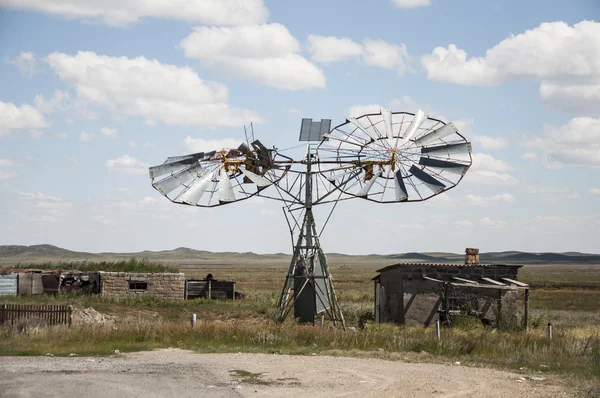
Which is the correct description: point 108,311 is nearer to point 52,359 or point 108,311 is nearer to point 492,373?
point 52,359

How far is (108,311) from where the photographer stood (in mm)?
34562

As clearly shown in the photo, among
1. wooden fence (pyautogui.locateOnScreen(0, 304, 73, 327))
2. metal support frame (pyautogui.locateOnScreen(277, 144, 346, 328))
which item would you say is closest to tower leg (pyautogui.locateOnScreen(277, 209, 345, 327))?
metal support frame (pyautogui.locateOnScreen(277, 144, 346, 328))

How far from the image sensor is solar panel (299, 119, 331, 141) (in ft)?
90.2

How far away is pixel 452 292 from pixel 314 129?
27.6 ft

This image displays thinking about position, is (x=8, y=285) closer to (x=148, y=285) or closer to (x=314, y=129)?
(x=148, y=285)

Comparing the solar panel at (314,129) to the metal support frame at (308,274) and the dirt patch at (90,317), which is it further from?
the dirt patch at (90,317)

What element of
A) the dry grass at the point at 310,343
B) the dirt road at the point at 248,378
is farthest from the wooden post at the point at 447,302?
the dirt road at the point at 248,378

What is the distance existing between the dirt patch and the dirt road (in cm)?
1051

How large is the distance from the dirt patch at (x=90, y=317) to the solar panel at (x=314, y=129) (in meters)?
9.90

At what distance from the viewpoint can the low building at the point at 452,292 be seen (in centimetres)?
2992

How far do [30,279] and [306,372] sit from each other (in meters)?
25.1

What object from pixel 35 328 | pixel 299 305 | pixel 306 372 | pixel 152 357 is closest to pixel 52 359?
pixel 152 357

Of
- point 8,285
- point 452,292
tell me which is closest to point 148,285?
point 8,285

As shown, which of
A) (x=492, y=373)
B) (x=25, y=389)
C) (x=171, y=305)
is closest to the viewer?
(x=25, y=389)
